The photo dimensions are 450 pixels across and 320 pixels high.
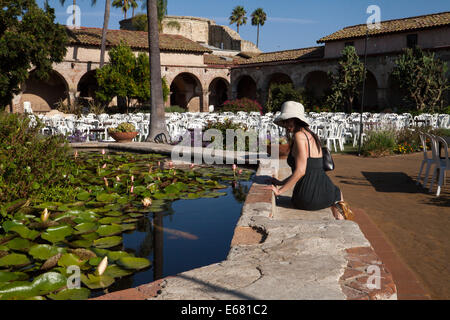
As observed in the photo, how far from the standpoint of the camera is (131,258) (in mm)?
2596

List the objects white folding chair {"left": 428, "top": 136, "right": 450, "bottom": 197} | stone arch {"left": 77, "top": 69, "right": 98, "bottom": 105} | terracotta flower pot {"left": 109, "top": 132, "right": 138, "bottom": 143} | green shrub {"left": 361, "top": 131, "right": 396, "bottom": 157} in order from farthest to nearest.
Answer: stone arch {"left": 77, "top": 69, "right": 98, "bottom": 105}
terracotta flower pot {"left": 109, "top": 132, "right": 138, "bottom": 143}
green shrub {"left": 361, "top": 131, "right": 396, "bottom": 157}
white folding chair {"left": 428, "top": 136, "right": 450, "bottom": 197}

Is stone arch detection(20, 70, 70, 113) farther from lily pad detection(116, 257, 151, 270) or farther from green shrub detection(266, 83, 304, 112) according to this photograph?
lily pad detection(116, 257, 151, 270)

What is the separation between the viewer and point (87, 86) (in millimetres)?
23984

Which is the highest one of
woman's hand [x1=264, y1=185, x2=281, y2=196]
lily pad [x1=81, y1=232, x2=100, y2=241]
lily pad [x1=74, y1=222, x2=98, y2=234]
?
woman's hand [x1=264, y1=185, x2=281, y2=196]

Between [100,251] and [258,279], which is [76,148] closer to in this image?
[100,251]

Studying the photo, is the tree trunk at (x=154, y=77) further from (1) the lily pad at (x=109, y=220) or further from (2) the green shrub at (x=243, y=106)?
(2) the green shrub at (x=243, y=106)

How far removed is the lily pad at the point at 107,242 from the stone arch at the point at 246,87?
2650cm

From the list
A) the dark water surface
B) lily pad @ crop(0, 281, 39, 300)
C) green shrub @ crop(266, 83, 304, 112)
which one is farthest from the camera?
green shrub @ crop(266, 83, 304, 112)

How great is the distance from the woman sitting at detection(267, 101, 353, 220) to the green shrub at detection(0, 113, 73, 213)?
2277 mm

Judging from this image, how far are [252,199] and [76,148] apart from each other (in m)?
6.03

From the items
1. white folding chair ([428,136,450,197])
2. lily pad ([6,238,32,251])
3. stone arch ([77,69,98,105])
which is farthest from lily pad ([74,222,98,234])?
stone arch ([77,69,98,105])

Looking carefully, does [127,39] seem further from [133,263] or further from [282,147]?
[133,263]

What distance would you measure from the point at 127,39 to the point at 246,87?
913 centimetres

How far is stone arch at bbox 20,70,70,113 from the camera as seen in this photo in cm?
2217
